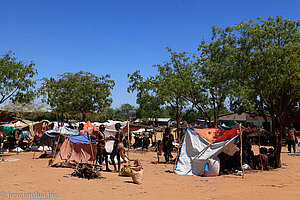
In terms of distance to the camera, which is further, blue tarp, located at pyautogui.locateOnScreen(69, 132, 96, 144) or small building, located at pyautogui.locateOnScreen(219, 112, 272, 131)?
small building, located at pyautogui.locateOnScreen(219, 112, 272, 131)

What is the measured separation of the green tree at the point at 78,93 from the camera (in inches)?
1284

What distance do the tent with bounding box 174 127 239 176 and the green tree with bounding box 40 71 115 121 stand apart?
2253 centimetres

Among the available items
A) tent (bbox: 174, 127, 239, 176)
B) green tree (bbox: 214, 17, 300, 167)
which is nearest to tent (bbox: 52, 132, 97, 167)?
tent (bbox: 174, 127, 239, 176)

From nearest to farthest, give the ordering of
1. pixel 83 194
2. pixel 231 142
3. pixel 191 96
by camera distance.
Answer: pixel 83 194 < pixel 231 142 < pixel 191 96

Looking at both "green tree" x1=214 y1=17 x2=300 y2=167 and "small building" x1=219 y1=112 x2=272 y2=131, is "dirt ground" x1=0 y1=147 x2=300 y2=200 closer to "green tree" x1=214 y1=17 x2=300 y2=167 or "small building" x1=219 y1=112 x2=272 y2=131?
"green tree" x1=214 y1=17 x2=300 y2=167

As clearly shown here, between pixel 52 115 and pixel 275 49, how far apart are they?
91.9 feet

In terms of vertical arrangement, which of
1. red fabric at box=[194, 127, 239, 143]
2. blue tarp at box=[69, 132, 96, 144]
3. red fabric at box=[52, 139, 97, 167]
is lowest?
red fabric at box=[52, 139, 97, 167]

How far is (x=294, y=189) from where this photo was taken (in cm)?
810

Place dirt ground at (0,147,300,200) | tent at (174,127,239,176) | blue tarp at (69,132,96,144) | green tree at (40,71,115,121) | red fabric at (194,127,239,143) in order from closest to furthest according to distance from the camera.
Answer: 1. dirt ground at (0,147,300,200)
2. tent at (174,127,239,176)
3. red fabric at (194,127,239,143)
4. blue tarp at (69,132,96,144)
5. green tree at (40,71,115,121)

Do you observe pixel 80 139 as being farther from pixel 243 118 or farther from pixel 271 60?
pixel 243 118

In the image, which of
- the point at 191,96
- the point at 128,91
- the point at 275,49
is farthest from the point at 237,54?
the point at 128,91

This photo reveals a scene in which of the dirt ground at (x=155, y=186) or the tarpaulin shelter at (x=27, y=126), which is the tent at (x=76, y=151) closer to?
the dirt ground at (x=155, y=186)

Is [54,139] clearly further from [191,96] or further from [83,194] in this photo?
[191,96]

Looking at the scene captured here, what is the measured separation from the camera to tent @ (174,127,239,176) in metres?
10.9
